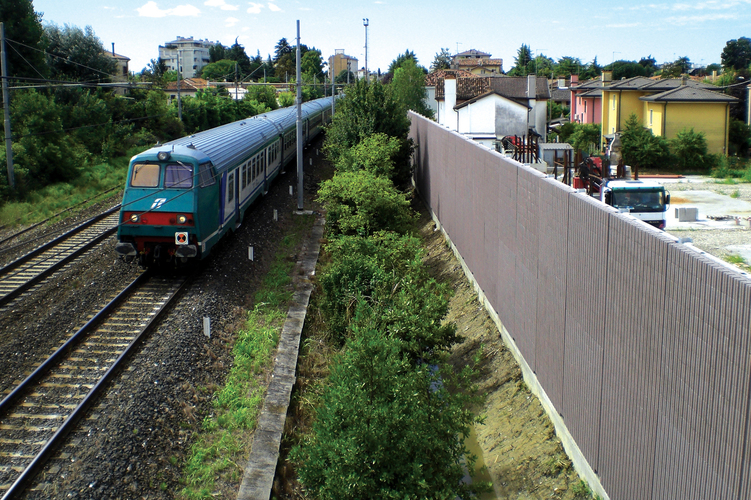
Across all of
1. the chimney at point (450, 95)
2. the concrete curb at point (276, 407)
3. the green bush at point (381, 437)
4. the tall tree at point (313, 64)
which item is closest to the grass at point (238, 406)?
the concrete curb at point (276, 407)

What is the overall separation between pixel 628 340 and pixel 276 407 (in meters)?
5.66

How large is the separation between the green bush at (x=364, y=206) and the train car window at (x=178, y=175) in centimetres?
379

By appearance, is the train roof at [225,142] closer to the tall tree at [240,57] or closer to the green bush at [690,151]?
the green bush at [690,151]

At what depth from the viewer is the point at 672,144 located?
37.4 meters

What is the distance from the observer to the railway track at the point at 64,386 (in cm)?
773

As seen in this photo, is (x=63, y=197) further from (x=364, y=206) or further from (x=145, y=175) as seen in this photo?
(x=364, y=206)

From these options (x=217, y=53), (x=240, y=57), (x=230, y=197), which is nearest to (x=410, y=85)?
(x=230, y=197)

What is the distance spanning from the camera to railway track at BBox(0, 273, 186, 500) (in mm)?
7727

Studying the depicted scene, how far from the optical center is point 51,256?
14805mm

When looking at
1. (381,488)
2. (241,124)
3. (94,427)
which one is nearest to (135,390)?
(94,427)

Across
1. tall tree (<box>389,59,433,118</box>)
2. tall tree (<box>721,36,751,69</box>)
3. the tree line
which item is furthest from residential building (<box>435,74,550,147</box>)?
tall tree (<box>721,36,751,69</box>)

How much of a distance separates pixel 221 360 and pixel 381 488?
17.6 feet

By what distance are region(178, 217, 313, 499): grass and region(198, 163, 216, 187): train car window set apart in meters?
2.56

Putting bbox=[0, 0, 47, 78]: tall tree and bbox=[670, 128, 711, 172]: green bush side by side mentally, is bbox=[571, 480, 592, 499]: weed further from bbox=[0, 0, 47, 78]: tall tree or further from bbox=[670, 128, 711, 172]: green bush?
bbox=[0, 0, 47, 78]: tall tree
